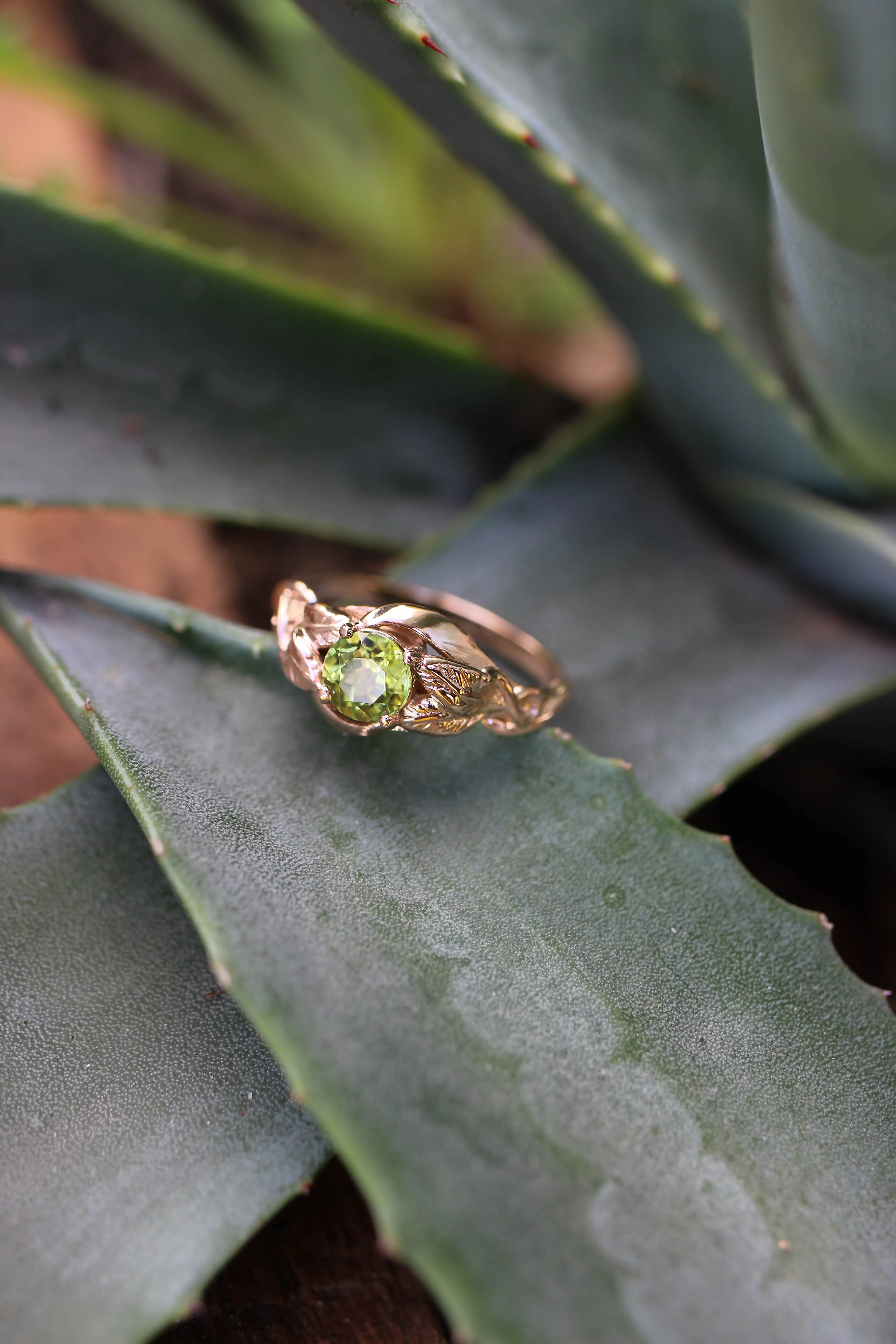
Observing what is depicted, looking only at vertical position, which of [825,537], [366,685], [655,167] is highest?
[655,167]

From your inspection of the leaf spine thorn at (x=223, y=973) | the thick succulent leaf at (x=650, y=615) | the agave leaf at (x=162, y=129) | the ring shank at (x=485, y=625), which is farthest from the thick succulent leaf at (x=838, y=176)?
the agave leaf at (x=162, y=129)

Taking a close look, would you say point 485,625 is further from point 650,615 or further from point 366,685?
point 366,685

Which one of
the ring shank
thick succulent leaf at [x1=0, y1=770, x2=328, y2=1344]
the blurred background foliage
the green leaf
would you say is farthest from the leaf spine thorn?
the blurred background foliage

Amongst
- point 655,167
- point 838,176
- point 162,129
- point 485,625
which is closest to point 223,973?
point 485,625

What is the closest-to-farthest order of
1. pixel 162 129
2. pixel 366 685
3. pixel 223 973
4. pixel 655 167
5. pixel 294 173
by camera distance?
pixel 223 973
pixel 366 685
pixel 655 167
pixel 162 129
pixel 294 173

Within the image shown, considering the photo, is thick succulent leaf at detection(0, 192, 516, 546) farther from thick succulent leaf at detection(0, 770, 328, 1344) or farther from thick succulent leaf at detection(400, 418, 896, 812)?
thick succulent leaf at detection(0, 770, 328, 1344)

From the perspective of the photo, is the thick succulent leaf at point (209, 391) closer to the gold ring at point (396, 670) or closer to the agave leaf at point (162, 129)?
the gold ring at point (396, 670)
